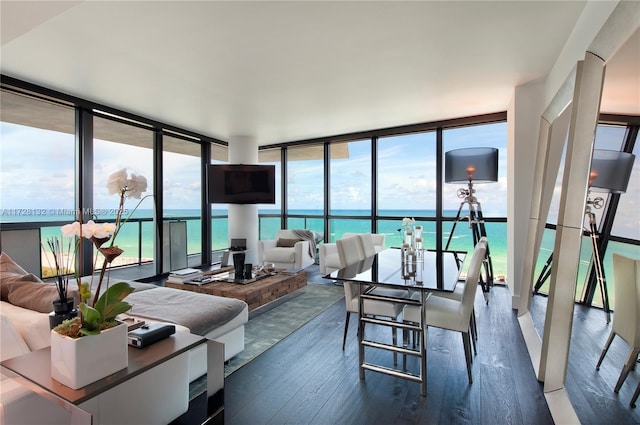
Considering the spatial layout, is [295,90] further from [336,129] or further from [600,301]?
[600,301]

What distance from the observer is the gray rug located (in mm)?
2479

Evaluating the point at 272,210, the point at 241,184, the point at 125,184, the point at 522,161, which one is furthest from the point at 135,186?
the point at 272,210

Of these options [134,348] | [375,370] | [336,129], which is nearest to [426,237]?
[336,129]

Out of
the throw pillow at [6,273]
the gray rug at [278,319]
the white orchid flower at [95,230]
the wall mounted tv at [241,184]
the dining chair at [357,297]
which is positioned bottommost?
the gray rug at [278,319]

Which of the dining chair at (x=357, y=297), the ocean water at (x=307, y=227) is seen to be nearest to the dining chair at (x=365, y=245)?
the dining chair at (x=357, y=297)

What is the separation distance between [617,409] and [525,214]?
9.49 ft

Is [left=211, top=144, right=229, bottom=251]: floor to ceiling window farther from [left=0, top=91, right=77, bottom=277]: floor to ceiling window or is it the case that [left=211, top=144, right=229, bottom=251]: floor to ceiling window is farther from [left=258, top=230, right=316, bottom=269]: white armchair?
[left=0, top=91, right=77, bottom=277]: floor to ceiling window

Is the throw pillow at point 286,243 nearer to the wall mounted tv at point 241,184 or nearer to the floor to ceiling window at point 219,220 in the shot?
the wall mounted tv at point 241,184

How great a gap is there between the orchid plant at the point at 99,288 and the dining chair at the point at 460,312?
5.87 ft

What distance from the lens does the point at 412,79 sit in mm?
3572

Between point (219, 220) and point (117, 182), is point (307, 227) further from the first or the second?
point (117, 182)

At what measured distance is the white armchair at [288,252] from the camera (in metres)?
5.45

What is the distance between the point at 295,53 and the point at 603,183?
2542 millimetres

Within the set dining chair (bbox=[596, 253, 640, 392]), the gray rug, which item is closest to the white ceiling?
dining chair (bbox=[596, 253, 640, 392])
